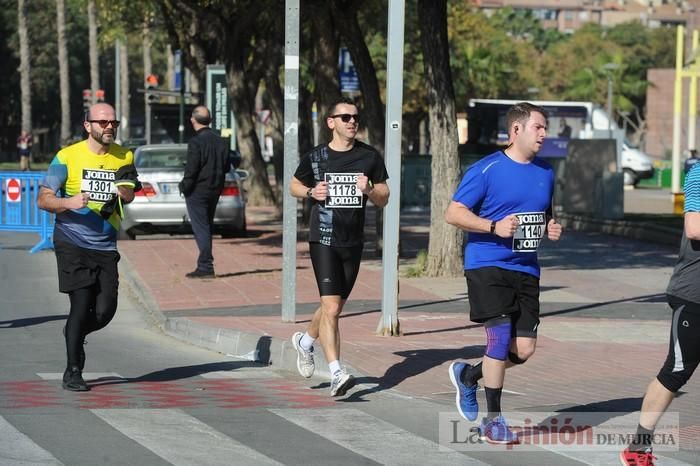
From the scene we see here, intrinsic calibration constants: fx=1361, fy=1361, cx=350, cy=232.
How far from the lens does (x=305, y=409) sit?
8.70 metres

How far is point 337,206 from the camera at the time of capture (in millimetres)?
A: 8938

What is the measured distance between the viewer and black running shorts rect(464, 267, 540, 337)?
7.45 metres

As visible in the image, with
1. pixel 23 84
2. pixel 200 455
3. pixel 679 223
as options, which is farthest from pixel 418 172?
pixel 23 84

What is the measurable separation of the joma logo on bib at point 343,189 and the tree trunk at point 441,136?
7.49 m

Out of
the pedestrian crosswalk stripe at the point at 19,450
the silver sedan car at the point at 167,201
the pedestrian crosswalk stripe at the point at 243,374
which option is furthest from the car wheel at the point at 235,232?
the pedestrian crosswalk stripe at the point at 19,450

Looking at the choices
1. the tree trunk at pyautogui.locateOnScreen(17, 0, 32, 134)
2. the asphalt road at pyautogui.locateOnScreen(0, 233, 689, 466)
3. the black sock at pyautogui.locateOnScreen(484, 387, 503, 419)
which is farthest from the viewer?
the tree trunk at pyautogui.locateOnScreen(17, 0, 32, 134)

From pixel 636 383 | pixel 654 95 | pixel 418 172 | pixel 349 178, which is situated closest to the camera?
pixel 349 178

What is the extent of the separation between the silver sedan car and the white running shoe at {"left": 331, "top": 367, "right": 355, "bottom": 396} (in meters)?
12.7

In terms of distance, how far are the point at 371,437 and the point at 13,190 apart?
15075 mm

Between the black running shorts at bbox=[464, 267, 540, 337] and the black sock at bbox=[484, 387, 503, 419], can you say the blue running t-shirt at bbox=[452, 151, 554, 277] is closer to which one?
the black running shorts at bbox=[464, 267, 540, 337]

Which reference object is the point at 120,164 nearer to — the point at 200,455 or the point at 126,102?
the point at 200,455

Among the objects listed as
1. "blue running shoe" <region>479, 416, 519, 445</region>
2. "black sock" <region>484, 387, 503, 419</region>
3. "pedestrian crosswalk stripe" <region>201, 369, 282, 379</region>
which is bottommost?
"pedestrian crosswalk stripe" <region>201, 369, 282, 379</region>

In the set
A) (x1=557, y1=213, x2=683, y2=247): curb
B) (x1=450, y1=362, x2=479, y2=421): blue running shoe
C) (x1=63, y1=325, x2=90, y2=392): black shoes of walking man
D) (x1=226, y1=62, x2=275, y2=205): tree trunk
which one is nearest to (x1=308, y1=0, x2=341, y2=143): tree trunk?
(x1=557, y1=213, x2=683, y2=247): curb

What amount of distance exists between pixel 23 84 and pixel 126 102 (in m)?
5.16
